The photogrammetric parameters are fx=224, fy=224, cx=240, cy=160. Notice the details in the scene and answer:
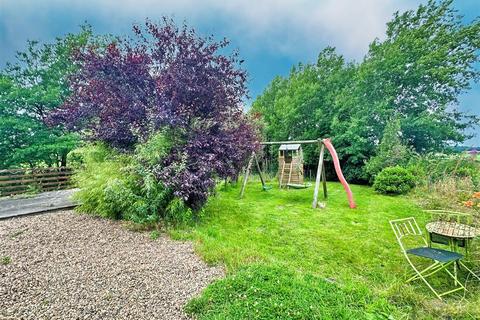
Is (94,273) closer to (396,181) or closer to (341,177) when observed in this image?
(341,177)

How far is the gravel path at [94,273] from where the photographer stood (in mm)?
2145

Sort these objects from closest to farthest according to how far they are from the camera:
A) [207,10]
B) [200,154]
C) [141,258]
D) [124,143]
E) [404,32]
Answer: [141,258] < [200,154] < [124,143] < [207,10] < [404,32]

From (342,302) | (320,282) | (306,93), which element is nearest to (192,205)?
(320,282)

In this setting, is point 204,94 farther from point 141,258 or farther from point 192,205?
point 141,258

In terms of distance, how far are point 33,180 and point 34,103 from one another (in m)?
4.52

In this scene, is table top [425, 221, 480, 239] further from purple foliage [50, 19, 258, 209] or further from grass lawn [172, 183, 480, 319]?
purple foliage [50, 19, 258, 209]

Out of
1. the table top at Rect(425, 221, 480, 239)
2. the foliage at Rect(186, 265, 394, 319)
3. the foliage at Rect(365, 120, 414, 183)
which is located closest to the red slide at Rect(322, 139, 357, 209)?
the table top at Rect(425, 221, 480, 239)

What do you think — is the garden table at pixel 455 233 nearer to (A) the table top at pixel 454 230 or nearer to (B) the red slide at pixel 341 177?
(A) the table top at pixel 454 230

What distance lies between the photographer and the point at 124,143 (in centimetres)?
552

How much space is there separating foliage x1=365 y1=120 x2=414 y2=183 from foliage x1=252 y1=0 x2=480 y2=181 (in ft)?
3.25

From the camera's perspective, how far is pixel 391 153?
1040 centimetres

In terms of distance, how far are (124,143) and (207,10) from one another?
5527mm

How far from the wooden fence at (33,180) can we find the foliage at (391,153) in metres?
13.3

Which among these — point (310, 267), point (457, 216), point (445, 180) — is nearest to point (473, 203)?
point (457, 216)
